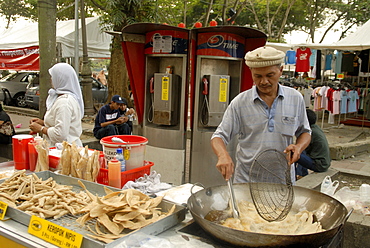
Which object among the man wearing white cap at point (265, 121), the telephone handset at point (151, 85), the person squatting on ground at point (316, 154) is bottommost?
the person squatting on ground at point (316, 154)

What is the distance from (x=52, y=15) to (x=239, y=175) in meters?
3.32

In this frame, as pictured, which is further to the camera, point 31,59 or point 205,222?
point 31,59

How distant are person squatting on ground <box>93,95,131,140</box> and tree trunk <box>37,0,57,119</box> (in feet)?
4.95

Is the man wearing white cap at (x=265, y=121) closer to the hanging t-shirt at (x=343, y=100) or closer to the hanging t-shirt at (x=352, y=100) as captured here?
the hanging t-shirt at (x=343, y=100)

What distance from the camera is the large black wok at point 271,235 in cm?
145

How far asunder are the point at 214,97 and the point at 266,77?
2306 mm

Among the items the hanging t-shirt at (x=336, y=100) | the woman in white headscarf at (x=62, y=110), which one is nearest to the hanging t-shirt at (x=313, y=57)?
the hanging t-shirt at (x=336, y=100)

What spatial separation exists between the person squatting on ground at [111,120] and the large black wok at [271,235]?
418cm

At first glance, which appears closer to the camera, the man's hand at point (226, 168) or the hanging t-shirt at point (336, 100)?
the man's hand at point (226, 168)

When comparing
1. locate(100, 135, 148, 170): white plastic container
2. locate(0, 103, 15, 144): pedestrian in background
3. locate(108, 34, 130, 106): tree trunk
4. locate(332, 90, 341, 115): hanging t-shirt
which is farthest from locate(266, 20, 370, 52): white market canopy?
locate(100, 135, 148, 170): white plastic container

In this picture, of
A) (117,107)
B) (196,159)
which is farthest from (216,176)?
(117,107)

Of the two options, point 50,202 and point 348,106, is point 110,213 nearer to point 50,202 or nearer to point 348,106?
point 50,202

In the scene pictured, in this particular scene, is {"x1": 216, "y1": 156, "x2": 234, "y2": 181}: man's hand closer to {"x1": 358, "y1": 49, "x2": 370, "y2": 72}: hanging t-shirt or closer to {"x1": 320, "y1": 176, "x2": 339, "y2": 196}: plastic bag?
{"x1": 320, "y1": 176, "x2": 339, "y2": 196}: plastic bag

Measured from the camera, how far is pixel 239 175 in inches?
104
